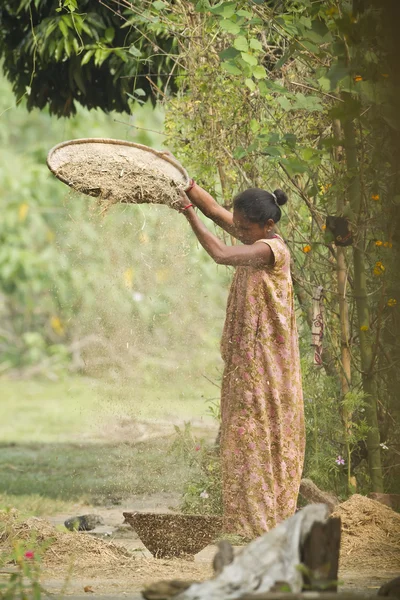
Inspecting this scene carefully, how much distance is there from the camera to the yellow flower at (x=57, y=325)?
650 inches

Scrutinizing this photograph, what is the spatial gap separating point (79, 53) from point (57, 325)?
9737 millimetres

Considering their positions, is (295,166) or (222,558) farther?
(295,166)

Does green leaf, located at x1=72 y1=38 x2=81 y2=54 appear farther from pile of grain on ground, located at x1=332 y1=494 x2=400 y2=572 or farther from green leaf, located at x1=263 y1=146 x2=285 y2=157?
pile of grain on ground, located at x1=332 y1=494 x2=400 y2=572

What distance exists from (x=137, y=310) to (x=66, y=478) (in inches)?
203

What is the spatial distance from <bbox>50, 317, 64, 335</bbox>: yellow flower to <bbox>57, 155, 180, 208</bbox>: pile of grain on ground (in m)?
11.2

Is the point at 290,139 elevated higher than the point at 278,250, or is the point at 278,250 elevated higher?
the point at 290,139

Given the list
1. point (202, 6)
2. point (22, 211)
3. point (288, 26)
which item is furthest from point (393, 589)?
point (22, 211)

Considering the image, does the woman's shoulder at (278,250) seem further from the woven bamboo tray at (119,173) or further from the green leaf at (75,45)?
the green leaf at (75,45)

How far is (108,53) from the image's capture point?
285 inches

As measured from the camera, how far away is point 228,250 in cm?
523

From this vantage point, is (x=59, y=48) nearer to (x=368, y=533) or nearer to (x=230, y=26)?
(x=230, y=26)

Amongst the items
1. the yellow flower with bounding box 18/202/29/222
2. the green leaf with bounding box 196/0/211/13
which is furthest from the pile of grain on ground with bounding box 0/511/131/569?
the yellow flower with bounding box 18/202/29/222

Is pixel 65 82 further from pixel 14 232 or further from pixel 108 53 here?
pixel 14 232

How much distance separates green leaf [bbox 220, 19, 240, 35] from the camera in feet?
17.9
